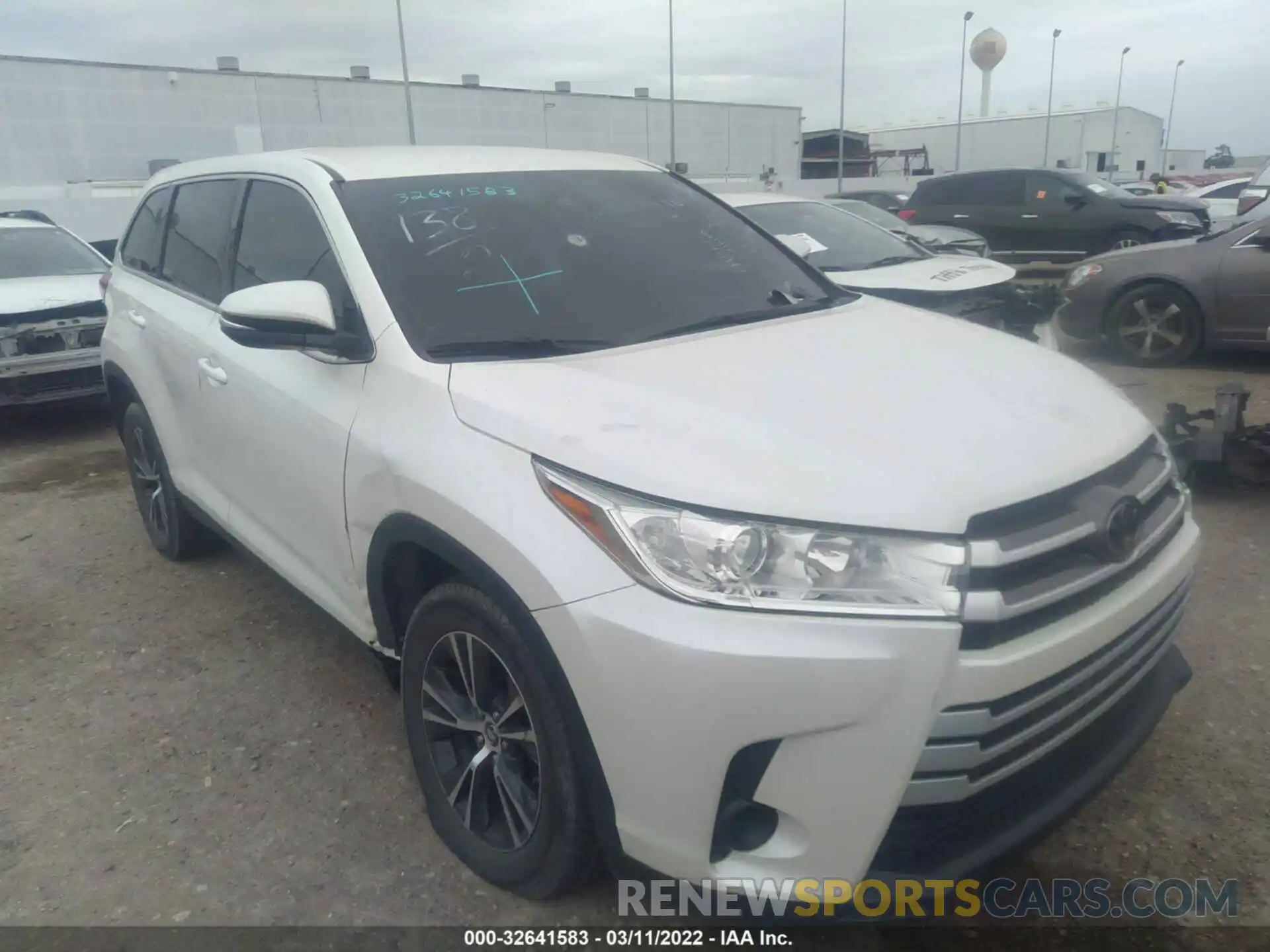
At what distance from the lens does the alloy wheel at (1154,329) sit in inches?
315

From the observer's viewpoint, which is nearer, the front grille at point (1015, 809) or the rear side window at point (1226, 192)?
the front grille at point (1015, 809)

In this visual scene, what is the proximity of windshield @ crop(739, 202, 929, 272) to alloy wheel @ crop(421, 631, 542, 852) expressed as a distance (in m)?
4.80

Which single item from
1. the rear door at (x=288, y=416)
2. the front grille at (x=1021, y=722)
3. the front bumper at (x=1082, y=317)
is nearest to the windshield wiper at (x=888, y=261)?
the front bumper at (x=1082, y=317)

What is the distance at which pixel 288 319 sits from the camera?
2.62m

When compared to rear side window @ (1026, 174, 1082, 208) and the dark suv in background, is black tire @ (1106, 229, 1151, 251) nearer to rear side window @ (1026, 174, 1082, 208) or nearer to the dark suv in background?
the dark suv in background

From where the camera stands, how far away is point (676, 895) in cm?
215

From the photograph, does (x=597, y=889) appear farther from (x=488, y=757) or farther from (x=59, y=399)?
(x=59, y=399)

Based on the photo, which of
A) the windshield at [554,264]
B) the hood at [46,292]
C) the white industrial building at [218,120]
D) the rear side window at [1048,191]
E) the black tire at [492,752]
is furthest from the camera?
Result: the white industrial building at [218,120]

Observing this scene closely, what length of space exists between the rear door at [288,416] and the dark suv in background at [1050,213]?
535 inches

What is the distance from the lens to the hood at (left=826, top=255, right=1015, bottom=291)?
19.5ft

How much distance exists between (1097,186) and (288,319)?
14.9m

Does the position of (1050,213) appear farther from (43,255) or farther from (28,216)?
(28,216)

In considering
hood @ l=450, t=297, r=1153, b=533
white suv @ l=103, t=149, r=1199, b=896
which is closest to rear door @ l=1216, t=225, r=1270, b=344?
white suv @ l=103, t=149, r=1199, b=896

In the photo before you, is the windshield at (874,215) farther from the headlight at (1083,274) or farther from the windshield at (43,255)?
the windshield at (43,255)
